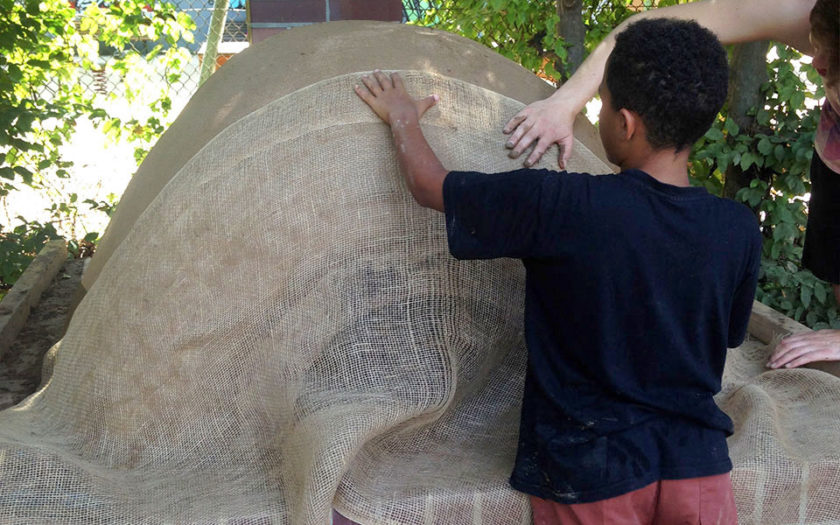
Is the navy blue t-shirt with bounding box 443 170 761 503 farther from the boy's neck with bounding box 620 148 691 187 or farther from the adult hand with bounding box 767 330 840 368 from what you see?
the adult hand with bounding box 767 330 840 368

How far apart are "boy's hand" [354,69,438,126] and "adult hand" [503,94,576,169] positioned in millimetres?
271

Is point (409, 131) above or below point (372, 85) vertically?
below

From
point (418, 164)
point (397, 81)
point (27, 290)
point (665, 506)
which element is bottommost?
point (665, 506)

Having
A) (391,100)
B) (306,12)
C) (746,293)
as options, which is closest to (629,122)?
(746,293)

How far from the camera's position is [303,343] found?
2309 mm

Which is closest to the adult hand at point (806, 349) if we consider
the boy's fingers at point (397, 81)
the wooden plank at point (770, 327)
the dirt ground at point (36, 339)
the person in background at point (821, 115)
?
the person in background at point (821, 115)

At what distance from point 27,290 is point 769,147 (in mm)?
3805

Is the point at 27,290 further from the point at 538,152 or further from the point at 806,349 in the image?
the point at 806,349

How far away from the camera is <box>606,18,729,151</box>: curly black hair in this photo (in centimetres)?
176

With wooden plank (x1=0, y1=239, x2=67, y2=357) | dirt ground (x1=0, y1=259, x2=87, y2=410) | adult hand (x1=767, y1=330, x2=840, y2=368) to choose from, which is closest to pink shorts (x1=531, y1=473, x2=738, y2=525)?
adult hand (x1=767, y1=330, x2=840, y2=368)

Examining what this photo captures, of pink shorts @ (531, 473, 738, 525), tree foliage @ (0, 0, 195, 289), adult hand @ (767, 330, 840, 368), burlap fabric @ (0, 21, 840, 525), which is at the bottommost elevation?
pink shorts @ (531, 473, 738, 525)

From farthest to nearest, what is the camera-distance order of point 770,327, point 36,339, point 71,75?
1. point 71,75
2. point 36,339
3. point 770,327

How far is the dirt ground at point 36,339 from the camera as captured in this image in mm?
3205

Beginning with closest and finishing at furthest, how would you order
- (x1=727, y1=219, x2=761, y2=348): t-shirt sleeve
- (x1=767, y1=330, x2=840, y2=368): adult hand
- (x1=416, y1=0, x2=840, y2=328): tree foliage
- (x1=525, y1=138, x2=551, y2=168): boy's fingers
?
(x1=727, y1=219, x2=761, y2=348): t-shirt sleeve, (x1=525, y1=138, x2=551, y2=168): boy's fingers, (x1=767, y1=330, x2=840, y2=368): adult hand, (x1=416, y1=0, x2=840, y2=328): tree foliage
